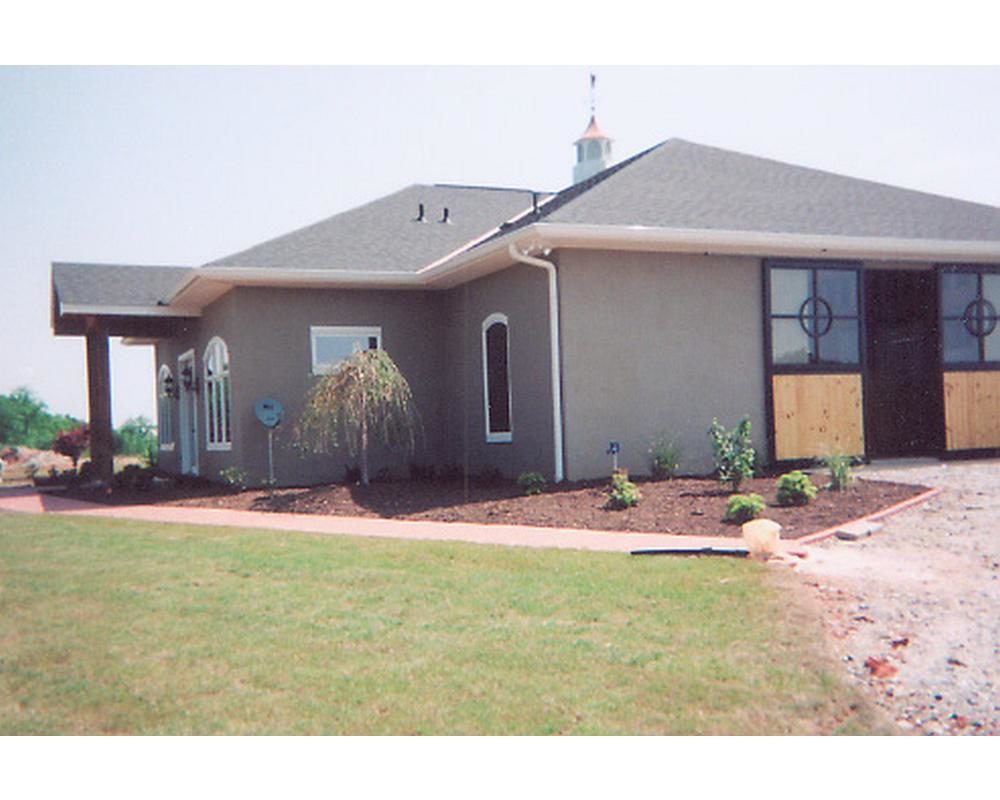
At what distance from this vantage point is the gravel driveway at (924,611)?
13.8ft

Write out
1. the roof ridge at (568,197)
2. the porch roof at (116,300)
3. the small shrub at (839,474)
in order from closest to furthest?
the small shrub at (839,474) → the roof ridge at (568,197) → the porch roof at (116,300)

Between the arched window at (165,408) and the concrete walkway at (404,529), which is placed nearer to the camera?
the concrete walkway at (404,529)

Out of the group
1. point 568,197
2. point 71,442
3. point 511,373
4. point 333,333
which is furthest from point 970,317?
point 71,442

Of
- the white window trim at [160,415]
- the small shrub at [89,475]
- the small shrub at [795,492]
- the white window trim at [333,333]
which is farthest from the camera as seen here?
the white window trim at [160,415]

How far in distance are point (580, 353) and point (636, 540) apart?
383 cm

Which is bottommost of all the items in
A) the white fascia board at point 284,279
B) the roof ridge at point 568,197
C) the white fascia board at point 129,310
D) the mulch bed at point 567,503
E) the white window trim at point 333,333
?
the mulch bed at point 567,503

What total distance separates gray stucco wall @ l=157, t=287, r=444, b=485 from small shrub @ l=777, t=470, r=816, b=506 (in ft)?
21.8

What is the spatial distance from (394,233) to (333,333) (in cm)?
241

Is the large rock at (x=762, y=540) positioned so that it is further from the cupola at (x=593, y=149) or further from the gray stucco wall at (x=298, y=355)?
the cupola at (x=593, y=149)

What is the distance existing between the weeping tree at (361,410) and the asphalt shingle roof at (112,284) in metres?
4.01

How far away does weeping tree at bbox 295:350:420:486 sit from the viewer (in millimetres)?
11873

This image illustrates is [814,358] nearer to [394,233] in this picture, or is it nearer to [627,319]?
[627,319]

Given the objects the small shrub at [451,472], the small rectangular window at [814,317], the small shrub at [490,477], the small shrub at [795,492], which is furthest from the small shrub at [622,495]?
the small shrub at [451,472]

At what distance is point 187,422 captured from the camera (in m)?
17.6
